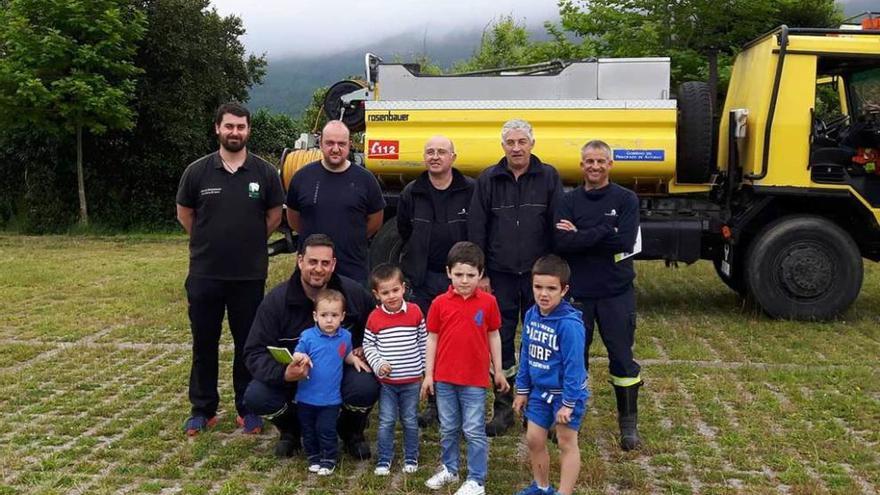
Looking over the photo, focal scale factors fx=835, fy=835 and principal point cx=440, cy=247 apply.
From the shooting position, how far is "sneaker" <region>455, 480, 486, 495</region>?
3.76 metres

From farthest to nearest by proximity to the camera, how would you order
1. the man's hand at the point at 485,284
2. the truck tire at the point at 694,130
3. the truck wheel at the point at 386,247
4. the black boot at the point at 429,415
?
the truck wheel at the point at 386,247
the truck tire at the point at 694,130
the black boot at the point at 429,415
the man's hand at the point at 485,284

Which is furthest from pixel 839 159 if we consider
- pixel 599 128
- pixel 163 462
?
pixel 163 462

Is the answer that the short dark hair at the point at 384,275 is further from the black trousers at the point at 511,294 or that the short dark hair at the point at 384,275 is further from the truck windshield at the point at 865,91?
the truck windshield at the point at 865,91

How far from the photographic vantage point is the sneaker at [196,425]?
4707mm

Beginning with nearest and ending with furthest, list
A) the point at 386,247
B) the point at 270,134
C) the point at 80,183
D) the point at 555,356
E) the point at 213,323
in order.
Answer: the point at 555,356 → the point at 213,323 → the point at 386,247 → the point at 80,183 → the point at 270,134

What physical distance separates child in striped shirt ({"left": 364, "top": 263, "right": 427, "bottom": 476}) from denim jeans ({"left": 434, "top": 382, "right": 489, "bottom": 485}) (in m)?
0.21

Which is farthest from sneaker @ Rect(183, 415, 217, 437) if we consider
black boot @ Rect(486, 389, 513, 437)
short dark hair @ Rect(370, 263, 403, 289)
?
black boot @ Rect(486, 389, 513, 437)

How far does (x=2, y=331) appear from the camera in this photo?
292 inches

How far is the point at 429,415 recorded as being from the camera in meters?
4.85

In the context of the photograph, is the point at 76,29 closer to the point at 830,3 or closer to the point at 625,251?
the point at 625,251

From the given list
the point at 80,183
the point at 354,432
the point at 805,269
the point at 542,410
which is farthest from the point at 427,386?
the point at 80,183

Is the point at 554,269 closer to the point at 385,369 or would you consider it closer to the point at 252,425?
the point at 385,369

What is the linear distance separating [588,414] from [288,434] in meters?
1.84

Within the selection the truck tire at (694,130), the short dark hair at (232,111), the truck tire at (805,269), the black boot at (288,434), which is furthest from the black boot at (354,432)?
the truck tire at (805,269)
